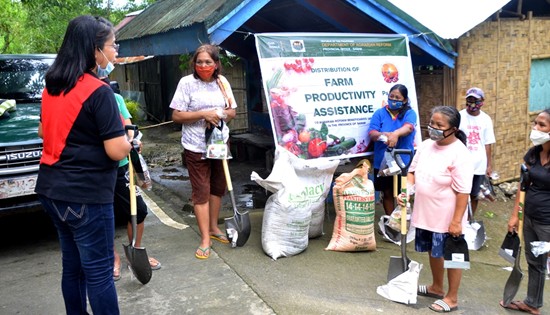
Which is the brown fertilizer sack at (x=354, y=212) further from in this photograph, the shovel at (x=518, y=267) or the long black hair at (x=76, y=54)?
the long black hair at (x=76, y=54)

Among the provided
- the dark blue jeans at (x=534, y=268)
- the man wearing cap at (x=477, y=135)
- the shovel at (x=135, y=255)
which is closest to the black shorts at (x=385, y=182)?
the man wearing cap at (x=477, y=135)

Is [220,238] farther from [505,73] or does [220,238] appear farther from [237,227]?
[505,73]

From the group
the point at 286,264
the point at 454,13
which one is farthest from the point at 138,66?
the point at 286,264

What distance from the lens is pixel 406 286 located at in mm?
3631

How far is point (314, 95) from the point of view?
5.06 metres

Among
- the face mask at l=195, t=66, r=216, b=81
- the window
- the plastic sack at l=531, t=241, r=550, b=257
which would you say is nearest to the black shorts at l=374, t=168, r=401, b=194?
the plastic sack at l=531, t=241, r=550, b=257

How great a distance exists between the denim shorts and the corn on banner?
5.31 feet

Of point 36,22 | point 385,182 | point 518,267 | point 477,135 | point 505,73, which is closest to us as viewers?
point 518,267

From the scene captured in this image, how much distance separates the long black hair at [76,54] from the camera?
2477 mm

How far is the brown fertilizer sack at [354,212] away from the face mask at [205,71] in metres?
1.57

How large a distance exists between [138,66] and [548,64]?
14.9m

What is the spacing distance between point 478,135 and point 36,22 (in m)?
17.0

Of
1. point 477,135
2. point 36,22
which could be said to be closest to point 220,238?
point 477,135

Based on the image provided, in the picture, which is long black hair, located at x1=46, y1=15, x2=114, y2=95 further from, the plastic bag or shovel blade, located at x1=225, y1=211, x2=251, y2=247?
shovel blade, located at x1=225, y1=211, x2=251, y2=247
